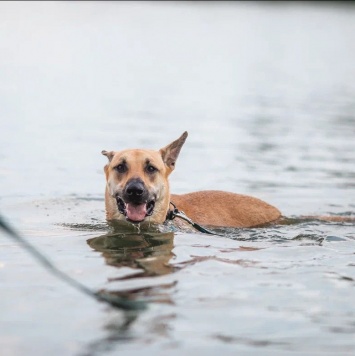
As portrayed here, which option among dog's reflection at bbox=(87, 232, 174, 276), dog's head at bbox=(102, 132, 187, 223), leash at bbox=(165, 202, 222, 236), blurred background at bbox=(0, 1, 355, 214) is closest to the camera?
dog's reflection at bbox=(87, 232, 174, 276)

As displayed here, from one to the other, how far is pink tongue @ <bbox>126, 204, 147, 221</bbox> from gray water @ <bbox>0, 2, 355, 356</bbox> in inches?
9.2

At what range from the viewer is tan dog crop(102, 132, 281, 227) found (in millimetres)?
9508

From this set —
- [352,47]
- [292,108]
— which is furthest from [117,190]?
[352,47]

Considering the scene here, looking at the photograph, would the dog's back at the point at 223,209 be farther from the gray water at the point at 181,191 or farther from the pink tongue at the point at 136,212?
the pink tongue at the point at 136,212

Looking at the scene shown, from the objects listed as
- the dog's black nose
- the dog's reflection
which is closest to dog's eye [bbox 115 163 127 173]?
the dog's black nose

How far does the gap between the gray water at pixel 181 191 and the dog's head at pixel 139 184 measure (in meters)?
0.30

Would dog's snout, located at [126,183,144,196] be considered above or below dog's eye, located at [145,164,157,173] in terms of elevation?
below

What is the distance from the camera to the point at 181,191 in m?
14.5

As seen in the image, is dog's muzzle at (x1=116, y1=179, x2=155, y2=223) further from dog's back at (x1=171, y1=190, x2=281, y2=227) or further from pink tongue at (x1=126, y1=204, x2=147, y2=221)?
dog's back at (x1=171, y1=190, x2=281, y2=227)

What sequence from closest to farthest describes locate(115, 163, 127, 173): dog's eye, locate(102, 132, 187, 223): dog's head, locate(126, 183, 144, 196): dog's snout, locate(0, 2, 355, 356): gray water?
locate(0, 2, 355, 356): gray water < locate(126, 183, 144, 196): dog's snout < locate(102, 132, 187, 223): dog's head < locate(115, 163, 127, 173): dog's eye

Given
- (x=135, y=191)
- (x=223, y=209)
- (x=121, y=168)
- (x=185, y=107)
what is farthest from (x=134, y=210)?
(x=185, y=107)

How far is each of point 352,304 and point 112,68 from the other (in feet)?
94.9

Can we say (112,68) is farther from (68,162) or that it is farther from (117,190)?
(117,190)

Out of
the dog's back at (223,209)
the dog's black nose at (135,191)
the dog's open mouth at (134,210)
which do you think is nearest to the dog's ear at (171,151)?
the dog's back at (223,209)
